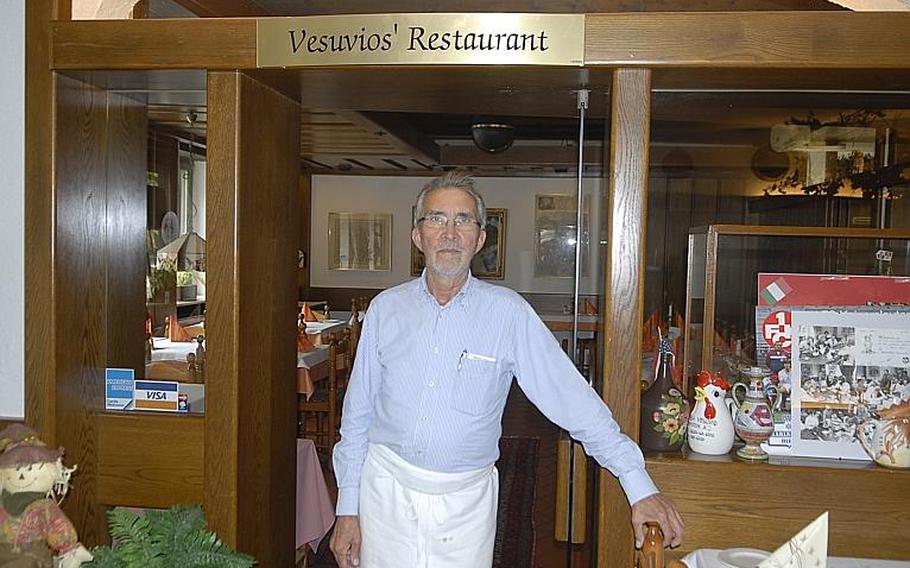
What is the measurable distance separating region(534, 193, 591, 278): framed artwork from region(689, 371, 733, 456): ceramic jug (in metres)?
8.35

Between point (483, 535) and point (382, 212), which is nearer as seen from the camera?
point (483, 535)

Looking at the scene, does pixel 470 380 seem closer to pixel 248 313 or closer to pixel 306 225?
pixel 248 313

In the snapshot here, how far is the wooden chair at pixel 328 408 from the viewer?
5.49 m

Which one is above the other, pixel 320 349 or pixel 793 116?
pixel 793 116

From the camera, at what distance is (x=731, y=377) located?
2.36 metres

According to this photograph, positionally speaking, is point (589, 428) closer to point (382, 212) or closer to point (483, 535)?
point (483, 535)

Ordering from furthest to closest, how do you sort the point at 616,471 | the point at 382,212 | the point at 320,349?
the point at 382,212, the point at 320,349, the point at 616,471

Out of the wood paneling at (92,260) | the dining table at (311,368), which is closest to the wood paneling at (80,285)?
the wood paneling at (92,260)

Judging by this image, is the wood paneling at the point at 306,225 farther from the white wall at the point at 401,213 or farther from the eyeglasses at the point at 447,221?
the eyeglasses at the point at 447,221

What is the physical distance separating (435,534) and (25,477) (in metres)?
1.02

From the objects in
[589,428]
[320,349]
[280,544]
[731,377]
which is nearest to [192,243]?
[280,544]

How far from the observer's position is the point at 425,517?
7.14 feet

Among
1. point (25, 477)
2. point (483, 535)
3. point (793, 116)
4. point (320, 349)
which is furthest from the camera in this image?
point (320, 349)

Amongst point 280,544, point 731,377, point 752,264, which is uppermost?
point 752,264
